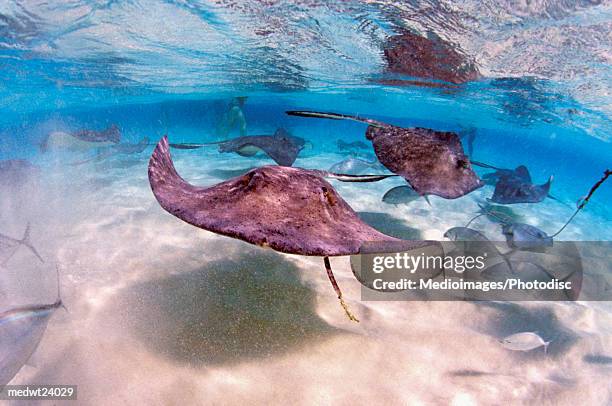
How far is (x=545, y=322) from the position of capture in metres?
4.21

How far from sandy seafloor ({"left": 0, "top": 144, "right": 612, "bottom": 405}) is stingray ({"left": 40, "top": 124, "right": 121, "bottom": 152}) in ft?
28.0

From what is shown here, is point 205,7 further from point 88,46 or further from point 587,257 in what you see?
point 587,257

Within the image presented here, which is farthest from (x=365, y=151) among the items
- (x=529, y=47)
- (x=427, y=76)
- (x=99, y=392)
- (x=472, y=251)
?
(x=99, y=392)

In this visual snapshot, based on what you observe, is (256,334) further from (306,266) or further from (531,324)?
(531,324)

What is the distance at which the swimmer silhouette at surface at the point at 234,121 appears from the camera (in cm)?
1873

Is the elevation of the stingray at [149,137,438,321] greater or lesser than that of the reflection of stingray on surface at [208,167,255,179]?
greater

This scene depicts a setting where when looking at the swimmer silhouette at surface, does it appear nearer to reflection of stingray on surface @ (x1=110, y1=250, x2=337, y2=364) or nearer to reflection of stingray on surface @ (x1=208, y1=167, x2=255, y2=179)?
reflection of stingray on surface @ (x1=208, y1=167, x2=255, y2=179)

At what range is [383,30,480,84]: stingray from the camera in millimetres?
10523

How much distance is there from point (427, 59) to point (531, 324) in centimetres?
1129

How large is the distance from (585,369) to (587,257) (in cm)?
566

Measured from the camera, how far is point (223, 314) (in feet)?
11.3

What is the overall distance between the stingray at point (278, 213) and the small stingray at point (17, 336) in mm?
1342

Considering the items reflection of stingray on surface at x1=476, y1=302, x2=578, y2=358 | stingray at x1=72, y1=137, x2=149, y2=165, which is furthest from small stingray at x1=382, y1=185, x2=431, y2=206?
stingray at x1=72, y1=137, x2=149, y2=165

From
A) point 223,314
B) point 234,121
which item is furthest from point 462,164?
point 234,121
